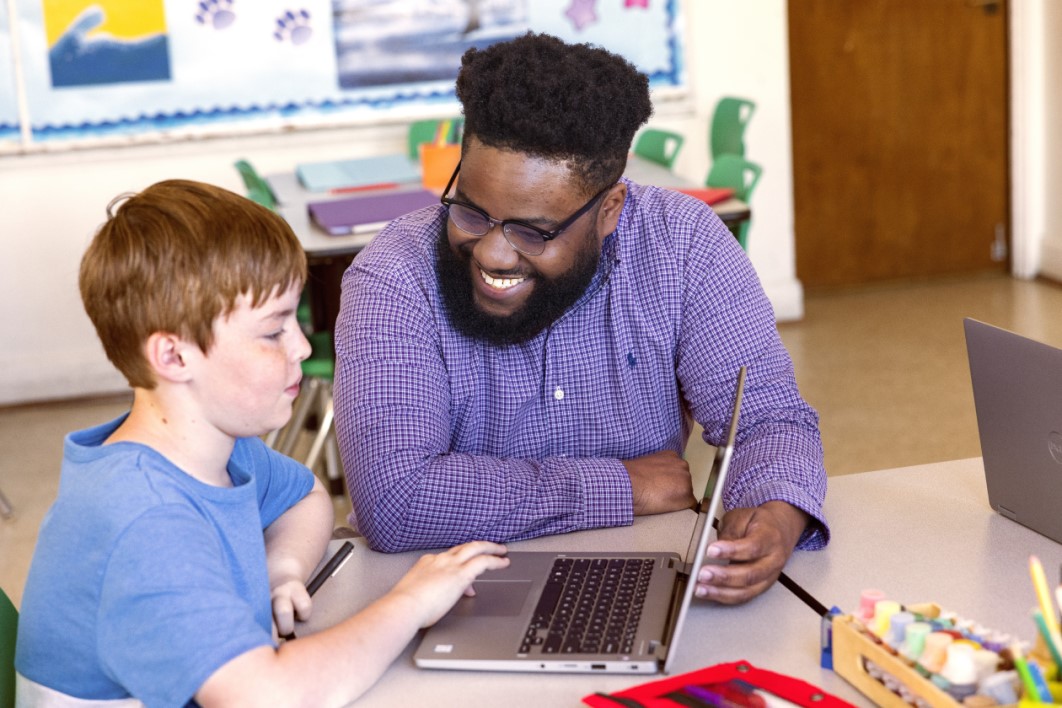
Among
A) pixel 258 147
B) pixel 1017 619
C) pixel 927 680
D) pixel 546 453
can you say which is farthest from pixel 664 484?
pixel 258 147

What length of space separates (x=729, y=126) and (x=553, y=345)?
3.12 metres

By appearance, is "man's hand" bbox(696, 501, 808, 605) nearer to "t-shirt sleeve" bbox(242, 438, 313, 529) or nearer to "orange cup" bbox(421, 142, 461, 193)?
"t-shirt sleeve" bbox(242, 438, 313, 529)

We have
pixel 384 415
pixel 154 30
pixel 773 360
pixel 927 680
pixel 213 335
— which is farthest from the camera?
pixel 154 30

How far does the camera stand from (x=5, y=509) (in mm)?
3744

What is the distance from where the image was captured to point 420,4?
4.98 meters

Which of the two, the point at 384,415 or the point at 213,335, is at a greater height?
the point at 213,335

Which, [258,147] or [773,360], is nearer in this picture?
[773,360]

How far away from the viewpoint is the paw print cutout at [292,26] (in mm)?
4898

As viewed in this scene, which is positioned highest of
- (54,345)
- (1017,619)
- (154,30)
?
(154,30)

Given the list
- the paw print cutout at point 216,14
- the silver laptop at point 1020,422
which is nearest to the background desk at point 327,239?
the paw print cutout at point 216,14

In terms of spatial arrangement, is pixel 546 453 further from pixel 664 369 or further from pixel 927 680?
pixel 927 680

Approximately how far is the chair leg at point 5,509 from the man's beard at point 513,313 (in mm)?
2440

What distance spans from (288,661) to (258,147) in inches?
159

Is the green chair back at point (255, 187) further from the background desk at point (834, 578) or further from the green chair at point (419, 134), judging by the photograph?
the background desk at point (834, 578)
